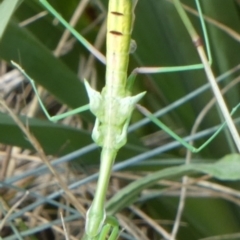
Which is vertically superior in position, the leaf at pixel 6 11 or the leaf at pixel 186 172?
the leaf at pixel 6 11

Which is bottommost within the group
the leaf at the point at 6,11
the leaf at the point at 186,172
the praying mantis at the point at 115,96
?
the leaf at the point at 186,172

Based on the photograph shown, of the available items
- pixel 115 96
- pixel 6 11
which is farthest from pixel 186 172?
pixel 6 11

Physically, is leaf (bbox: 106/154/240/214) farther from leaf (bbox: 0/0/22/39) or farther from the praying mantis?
leaf (bbox: 0/0/22/39)

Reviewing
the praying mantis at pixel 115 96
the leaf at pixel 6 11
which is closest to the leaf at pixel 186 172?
the praying mantis at pixel 115 96

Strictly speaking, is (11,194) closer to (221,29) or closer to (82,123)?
(82,123)

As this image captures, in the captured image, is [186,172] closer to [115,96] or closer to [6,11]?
[115,96]

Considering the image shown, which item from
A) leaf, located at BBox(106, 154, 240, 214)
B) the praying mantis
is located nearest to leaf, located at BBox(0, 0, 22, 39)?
the praying mantis

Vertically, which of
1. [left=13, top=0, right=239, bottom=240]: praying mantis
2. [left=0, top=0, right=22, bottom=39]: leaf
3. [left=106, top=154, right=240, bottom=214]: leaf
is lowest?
[left=106, top=154, right=240, bottom=214]: leaf

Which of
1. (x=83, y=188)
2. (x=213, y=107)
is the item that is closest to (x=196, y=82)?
(x=213, y=107)

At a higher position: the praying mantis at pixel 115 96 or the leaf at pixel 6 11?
the leaf at pixel 6 11

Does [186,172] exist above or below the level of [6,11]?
below

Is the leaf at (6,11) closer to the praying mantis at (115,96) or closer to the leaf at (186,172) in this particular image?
the praying mantis at (115,96)
